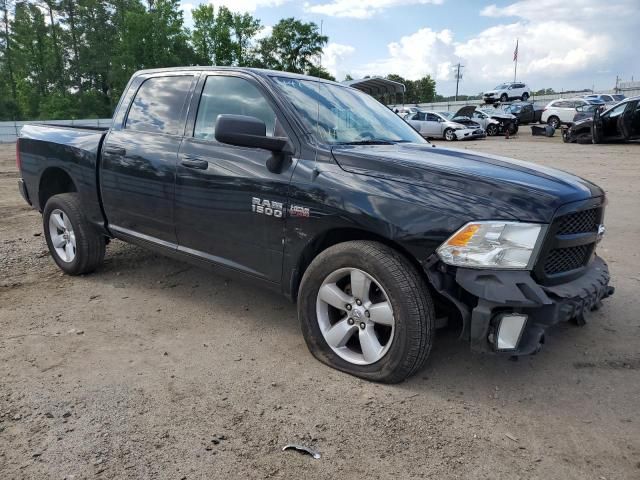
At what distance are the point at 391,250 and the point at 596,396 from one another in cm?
Result: 140

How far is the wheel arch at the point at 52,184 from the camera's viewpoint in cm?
494

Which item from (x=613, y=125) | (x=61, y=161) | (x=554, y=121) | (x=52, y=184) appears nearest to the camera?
(x=61, y=161)

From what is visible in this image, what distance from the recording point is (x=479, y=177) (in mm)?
2732

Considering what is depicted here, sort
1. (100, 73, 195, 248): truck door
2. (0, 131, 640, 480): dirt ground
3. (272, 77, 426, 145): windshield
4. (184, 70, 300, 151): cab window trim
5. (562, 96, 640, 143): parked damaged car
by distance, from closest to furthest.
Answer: (0, 131, 640, 480): dirt ground → (184, 70, 300, 151): cab window trim → (272, 77, 426, 145): windshield → (100, 73, 195, 248): truck door → (562, 96, 640, 143): parked damaged car

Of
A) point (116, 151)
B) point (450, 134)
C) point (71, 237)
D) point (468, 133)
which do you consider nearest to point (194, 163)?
point (116, 151)

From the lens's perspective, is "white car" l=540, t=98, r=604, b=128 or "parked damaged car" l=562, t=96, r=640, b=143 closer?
"parked damaged car" l=562, t=96, r=640, b=143

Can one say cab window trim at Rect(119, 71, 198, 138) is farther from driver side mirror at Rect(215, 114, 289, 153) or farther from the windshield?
driver side mirror at Rect(215, 114, 289, 153)

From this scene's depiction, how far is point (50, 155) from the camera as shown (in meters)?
4.79

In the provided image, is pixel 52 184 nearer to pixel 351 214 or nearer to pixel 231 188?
pixel 231 188

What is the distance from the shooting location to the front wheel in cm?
274

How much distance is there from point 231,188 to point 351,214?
955 millimetres

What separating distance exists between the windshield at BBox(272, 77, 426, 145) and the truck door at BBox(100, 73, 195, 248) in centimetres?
96

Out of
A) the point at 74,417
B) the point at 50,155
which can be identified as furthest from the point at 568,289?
the point at 50,155

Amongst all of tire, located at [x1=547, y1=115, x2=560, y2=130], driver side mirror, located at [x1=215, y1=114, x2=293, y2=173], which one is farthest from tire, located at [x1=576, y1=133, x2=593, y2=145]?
driver side mirror, located at [x1=215, y1=114, x2=293, y2=173]
